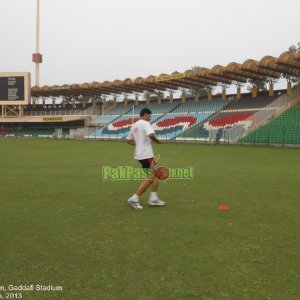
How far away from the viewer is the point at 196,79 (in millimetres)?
47469

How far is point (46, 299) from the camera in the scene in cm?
336

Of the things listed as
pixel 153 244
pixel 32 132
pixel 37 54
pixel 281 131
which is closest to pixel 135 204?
pixel 153 244

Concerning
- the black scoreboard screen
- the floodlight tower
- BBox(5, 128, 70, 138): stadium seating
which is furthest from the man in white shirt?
the floodlight tower

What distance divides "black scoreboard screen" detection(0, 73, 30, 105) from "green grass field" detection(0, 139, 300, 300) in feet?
189

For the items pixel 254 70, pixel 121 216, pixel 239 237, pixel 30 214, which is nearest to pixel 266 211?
pixel 239 237

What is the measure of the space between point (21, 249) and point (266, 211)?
4114 millimetres

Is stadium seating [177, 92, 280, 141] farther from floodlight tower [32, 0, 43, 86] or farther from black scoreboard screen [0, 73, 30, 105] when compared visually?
floodlight tower [32, 0, 43, 86]

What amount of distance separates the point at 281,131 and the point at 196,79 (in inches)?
687

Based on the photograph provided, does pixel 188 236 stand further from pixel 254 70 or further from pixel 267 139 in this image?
pixel 254 70

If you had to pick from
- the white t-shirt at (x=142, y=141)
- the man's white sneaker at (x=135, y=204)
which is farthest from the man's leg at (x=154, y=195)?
the white t-shirt at (x=142, y=141)

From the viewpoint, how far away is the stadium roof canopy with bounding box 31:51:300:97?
36188mm

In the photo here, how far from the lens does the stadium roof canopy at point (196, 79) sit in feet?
119

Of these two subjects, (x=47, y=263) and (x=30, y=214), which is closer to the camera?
(x=47, y=263)

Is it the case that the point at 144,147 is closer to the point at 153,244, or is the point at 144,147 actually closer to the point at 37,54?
the point at 153,244
